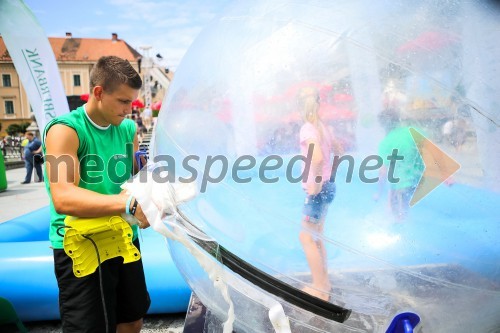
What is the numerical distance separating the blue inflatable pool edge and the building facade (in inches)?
1619

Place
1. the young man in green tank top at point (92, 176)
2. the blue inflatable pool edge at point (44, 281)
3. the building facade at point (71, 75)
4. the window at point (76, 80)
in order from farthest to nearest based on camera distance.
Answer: the window at point (76, 80) < the building facade at point (71, 75) < the blue inflatable pool edge at point (44, 281) < the young man in green tank top at point (92, 176)

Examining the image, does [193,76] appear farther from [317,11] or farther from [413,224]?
[413,224]

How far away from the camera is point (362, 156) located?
4.00ft

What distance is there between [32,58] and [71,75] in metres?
50.7

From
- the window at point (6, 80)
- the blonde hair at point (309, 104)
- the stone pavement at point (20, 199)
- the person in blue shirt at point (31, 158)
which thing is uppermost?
the window at point (6, 80)

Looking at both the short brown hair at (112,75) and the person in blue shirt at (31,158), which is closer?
the short brown hair at (112,75)

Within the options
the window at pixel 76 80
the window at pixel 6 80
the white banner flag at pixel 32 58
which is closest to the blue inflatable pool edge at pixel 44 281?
the white banner flag at pixel 32 58

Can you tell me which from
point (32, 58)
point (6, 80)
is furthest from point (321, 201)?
point (6, 80)

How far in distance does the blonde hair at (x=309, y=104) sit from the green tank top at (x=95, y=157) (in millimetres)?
1043

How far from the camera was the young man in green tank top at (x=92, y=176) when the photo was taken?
1.62m

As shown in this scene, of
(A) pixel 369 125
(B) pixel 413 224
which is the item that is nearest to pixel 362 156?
(A) pixel 369 125

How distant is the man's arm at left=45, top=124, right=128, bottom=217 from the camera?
1.55m

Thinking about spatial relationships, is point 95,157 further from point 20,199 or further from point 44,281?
point 20,199

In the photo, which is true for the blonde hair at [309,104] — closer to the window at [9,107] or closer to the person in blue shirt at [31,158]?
the person in blue shirt at [31,158]
